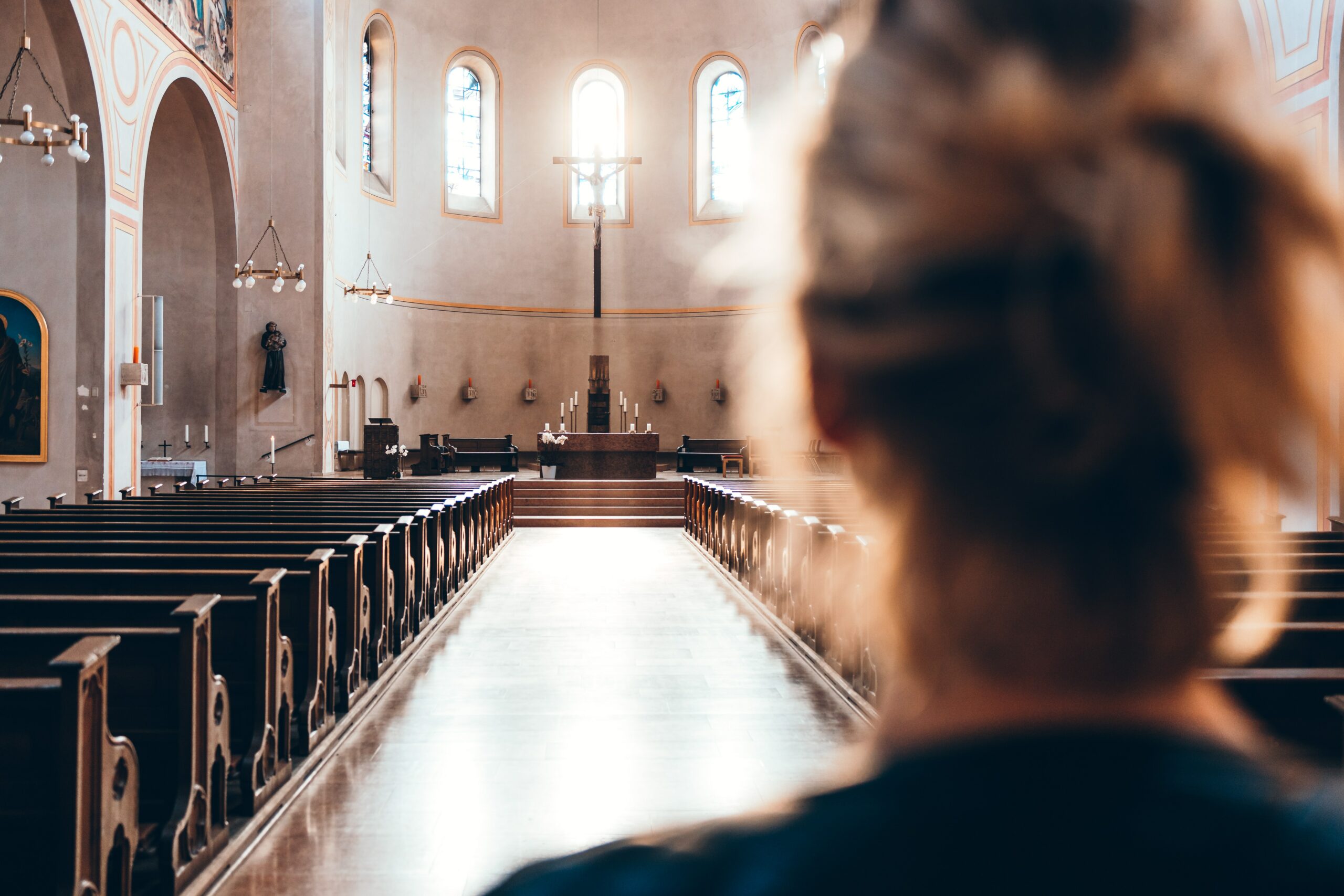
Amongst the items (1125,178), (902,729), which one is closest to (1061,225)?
(1125,178)

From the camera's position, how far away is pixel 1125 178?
46cm

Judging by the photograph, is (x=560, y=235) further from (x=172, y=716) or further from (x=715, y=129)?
(x=172, y=716)

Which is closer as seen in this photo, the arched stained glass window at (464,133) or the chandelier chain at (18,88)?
the chandelier chain at (18,88)

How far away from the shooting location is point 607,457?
50.9 ft

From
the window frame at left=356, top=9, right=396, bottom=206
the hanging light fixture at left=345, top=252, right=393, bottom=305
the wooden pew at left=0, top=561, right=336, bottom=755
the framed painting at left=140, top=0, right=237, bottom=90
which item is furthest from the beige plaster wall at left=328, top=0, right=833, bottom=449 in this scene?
the wooden pew at left=0, top=561, right=336, bottom=755

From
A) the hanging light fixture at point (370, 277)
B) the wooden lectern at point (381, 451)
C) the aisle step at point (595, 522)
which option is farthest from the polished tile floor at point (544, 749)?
the hanging light fixture at point (370, 277)

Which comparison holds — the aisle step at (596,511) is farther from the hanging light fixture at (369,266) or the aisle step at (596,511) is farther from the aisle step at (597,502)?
the hanging light fixture at (369,266)

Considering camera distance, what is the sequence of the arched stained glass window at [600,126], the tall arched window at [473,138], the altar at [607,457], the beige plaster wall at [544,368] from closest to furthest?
the altar at [607,457]
the beige plaster wall at [544,368]
the tall arched window at [473,138]
the arched stained glass window at [600,126]

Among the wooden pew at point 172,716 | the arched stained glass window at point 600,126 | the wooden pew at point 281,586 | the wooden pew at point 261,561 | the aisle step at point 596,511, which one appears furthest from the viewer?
the arched stained glass window at point 600,126

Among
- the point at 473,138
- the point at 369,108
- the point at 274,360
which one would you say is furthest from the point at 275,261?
the point at 473,138

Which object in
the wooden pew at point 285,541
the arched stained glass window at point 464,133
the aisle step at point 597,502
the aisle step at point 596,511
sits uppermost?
the arched stained glass window at point 464,133

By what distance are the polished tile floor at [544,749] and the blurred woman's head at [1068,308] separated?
3.74 feet

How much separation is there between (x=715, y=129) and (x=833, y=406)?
21068mm

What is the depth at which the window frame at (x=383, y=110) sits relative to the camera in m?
17.7
